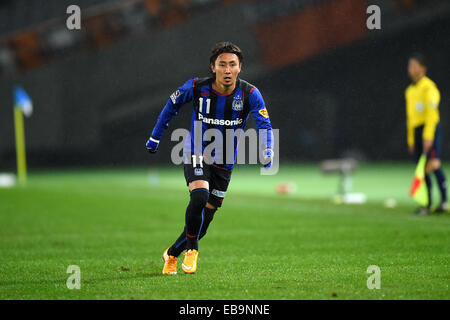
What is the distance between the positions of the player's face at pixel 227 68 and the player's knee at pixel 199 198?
0.97m

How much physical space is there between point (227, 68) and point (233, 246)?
292 centimetres

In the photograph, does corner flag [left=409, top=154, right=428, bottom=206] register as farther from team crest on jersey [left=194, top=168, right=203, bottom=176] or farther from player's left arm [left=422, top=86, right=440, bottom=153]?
team crest on jersey [left=194, top=168, right=203, bottom=176]

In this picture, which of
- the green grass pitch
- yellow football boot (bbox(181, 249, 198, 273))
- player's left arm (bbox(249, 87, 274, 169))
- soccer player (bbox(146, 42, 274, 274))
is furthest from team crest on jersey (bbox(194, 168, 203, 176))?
the green grass pitch

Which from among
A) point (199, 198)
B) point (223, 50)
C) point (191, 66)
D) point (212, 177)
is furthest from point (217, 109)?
point (191, 66)

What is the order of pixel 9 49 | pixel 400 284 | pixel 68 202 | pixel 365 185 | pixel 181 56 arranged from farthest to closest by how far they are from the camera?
pixel 181 56
pixel 9 49
pixel 365 185
pixel 68 202
pixel 400 284

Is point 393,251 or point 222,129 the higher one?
point 222,129

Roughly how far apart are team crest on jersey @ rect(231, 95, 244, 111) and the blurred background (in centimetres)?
2001

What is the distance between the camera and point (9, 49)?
90.2 feet

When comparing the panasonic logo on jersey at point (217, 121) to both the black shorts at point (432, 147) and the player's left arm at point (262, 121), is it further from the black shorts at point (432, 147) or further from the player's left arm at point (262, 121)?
the black shorts at point (432, 147)

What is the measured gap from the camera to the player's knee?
6363mm

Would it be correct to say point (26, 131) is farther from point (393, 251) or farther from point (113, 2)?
point (393, 251)

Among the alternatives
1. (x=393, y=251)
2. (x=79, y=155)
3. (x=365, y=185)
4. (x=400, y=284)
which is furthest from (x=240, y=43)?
(x=400, y=284)

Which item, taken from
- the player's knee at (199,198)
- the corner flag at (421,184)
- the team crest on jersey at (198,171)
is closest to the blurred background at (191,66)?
the corner flag at (421,184)

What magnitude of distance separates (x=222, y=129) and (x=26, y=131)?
76.6 feet
